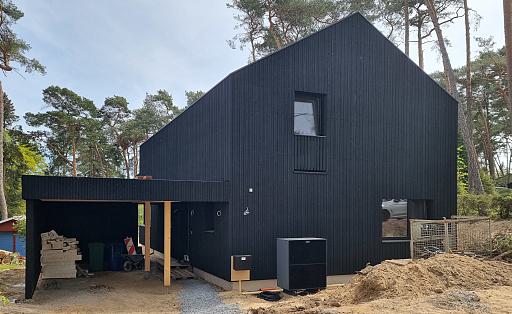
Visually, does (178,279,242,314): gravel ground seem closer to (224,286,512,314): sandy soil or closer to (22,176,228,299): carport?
(22,176,228,299): carport

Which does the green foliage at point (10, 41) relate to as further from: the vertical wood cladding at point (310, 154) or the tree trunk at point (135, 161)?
the vertical wood cladding at point (310, 154)

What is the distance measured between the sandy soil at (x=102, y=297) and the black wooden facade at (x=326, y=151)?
5.72ft

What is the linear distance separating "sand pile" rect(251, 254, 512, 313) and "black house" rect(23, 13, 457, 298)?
2909 mm

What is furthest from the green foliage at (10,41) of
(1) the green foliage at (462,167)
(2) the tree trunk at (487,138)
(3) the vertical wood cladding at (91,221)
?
(2) the tree trunk at (487,138)

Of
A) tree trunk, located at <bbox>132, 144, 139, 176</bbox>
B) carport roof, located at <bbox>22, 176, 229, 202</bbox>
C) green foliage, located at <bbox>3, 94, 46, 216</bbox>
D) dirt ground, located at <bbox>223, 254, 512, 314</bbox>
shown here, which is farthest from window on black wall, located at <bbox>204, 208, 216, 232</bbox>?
tree trunk, located at <bbox>132, 144, 139, 176</bbox>

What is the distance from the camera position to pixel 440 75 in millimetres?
36062

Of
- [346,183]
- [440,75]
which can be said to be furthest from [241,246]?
[440,75]

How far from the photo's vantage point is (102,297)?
10.5 meters

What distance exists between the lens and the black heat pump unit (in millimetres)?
10492

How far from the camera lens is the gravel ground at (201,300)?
9094 millimetres

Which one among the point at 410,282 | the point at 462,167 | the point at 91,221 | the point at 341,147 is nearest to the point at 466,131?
the point at 462,167

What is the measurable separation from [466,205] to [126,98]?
29.9 m

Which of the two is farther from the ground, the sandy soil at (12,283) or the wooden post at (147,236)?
the wooden post at (147,236)

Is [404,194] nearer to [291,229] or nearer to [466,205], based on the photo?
[291,229]
